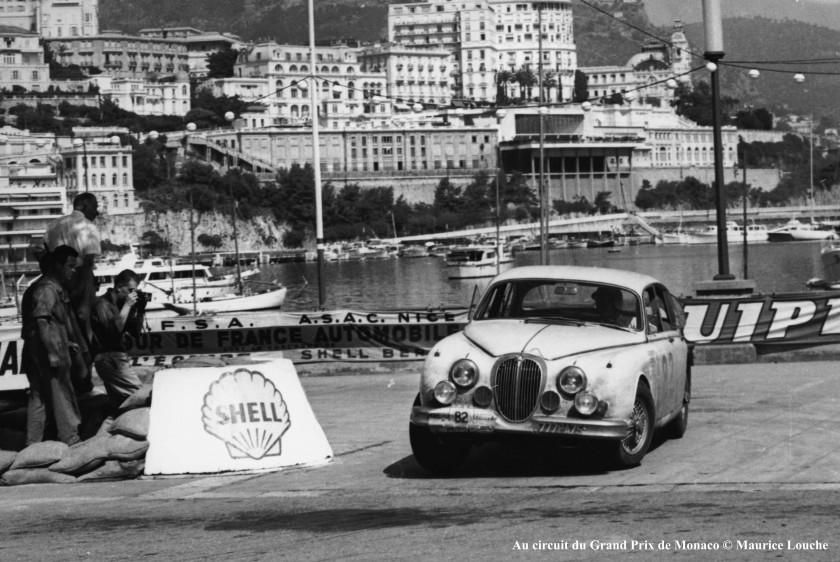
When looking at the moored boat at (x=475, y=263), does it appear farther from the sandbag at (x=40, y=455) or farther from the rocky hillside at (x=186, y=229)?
the sandbag at (x=40, y=455)

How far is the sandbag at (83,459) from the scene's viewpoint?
43.8 ft

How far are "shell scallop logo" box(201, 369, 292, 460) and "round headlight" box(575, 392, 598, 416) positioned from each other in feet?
9.33

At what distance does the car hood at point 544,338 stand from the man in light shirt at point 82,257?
398cm

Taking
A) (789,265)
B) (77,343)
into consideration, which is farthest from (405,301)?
(77,343)

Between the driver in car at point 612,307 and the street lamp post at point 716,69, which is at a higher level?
the street lamp post at point 716,69

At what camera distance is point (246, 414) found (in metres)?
13.3

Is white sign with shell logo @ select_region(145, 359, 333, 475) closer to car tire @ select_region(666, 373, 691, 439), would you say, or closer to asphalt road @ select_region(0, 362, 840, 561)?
asphalt road @ select_region(0, 362, 840, 561)

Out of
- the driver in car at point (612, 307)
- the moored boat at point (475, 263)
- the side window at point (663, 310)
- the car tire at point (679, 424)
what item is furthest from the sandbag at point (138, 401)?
the moored boat at point (475, 263)

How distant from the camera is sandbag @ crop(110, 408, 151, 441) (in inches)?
528

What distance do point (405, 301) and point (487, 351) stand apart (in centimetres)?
9188

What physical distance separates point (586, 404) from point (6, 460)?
5.30 m

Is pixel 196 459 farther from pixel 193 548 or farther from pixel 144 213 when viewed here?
pixel 144 213

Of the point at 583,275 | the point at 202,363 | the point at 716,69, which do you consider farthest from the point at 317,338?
the point at 583,275

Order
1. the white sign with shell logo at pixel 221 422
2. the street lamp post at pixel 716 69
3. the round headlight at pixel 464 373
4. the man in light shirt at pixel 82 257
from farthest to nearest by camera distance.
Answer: the street lamp post at pixel 716 69
the man in light shirt at pixel 82 257
the white sign with shell logo at pixel 221 422
the round headlight at pixel 464 373
